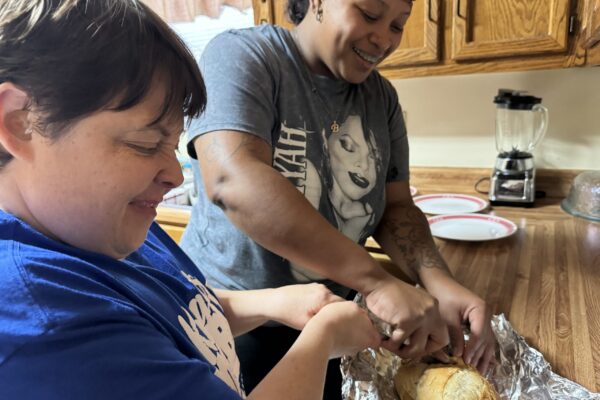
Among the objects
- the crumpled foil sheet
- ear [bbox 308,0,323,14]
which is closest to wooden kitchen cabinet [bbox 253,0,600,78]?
ear [bbox 308,0,323,14]

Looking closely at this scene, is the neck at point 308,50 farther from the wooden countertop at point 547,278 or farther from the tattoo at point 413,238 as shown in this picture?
the wooden countertop at point 547,278

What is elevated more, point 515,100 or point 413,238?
point 515,100

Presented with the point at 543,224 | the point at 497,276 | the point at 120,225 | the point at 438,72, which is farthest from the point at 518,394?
the point at 438,72

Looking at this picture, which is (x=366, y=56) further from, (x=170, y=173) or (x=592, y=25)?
(x=592, y=25)

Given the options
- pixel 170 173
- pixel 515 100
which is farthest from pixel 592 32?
pixel 170 173

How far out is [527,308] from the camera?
92 cm

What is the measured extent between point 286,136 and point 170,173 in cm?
43

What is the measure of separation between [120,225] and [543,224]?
1362 mm

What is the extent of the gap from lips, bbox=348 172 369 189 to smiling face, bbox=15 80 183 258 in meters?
0.54

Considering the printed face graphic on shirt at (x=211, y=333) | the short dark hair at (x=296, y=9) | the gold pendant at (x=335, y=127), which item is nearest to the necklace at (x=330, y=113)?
the gold pendant at (x=335, y=127)

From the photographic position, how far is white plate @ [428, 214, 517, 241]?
1306 mm

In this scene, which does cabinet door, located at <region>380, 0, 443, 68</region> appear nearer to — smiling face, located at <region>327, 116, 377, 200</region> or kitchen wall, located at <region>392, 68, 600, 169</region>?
kitchen wall, located at <region>392, 68, 600, 169</region>

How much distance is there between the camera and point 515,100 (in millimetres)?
1515

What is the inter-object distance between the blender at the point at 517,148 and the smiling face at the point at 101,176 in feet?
4.66
